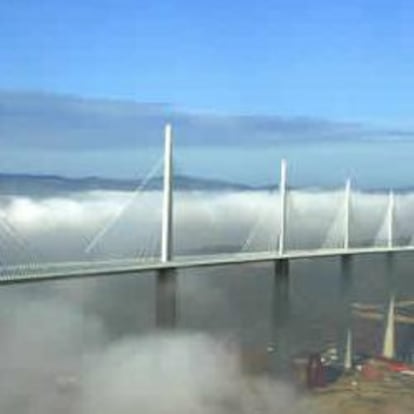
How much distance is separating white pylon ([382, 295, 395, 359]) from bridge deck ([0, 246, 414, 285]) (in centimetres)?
58

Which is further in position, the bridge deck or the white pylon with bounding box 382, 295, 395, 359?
the white pylon with bounding box 382, 295, 395, 359

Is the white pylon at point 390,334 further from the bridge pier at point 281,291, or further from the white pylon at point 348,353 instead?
the bridge pier at point 281,291

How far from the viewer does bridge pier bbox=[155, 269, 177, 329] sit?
7680mm

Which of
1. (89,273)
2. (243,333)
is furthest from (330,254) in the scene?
(89,273)

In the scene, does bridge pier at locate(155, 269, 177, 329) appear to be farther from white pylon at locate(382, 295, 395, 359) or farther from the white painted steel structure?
white pylon at locate(382, 295, 395, 359)

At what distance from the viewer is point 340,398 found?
9.16m

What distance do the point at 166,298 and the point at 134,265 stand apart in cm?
35

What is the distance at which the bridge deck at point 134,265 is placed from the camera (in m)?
6.45

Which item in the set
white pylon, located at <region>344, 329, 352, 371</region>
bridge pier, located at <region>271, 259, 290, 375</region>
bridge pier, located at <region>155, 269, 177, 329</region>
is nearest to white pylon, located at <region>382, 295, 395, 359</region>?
white pylon, located at <region>344, 329, 352, 371</region>

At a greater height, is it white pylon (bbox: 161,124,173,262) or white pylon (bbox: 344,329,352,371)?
white pylon (bbox: 161,124,173,262)

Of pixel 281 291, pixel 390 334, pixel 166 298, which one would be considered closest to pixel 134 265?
pixel 166 298

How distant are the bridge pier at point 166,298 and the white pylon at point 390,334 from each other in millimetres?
2941

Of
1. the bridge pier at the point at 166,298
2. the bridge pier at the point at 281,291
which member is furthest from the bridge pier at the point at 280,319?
the bridge pier at the point at 166,298

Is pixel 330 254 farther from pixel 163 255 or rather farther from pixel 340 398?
pixel 163 255
